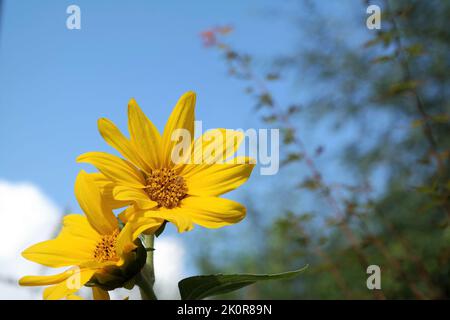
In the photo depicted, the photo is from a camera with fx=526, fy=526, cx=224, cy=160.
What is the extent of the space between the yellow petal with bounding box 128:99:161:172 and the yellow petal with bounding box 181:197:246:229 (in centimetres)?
6

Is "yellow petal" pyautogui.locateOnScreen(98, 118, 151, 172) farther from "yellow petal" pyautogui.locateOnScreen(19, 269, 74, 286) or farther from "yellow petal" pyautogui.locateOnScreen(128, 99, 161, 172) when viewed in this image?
"yellow petal" pyautogui.locateOnScreen(19, 269, 74, 286)

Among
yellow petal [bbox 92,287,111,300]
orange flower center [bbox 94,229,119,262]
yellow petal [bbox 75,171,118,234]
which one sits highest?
yellow petal [bbox 75,171,118,234]

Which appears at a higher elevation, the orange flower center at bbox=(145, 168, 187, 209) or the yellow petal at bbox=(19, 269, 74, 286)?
the orange flower center at bbox=(145, 168, 187, 209)

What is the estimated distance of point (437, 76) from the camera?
2213mm

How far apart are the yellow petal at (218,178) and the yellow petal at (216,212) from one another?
0.04 ft

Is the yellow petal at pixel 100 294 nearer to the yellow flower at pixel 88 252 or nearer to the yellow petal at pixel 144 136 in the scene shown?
the yellow flower at pixel 88 252

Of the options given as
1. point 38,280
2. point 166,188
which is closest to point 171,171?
point 166,188

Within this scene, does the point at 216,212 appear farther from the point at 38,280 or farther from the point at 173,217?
the point at 38,280

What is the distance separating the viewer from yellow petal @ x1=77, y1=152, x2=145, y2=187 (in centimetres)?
41

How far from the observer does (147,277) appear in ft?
1.41

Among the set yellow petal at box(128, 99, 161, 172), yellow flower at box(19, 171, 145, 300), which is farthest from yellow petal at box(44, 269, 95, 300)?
yellow petal at box(128, 99, 161, 172)

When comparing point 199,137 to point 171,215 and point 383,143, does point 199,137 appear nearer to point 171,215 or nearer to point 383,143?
point 171,215
